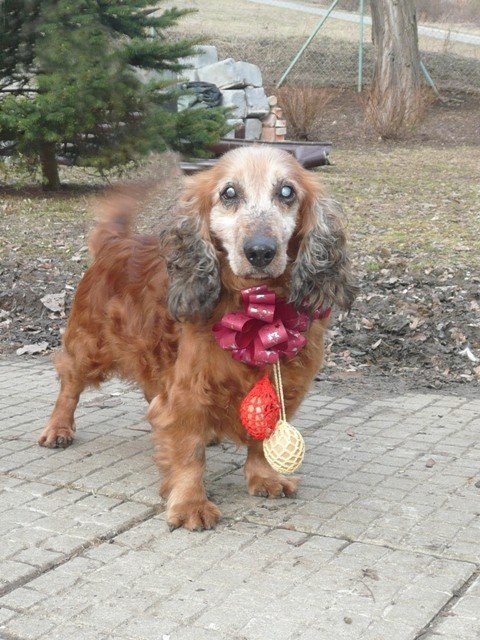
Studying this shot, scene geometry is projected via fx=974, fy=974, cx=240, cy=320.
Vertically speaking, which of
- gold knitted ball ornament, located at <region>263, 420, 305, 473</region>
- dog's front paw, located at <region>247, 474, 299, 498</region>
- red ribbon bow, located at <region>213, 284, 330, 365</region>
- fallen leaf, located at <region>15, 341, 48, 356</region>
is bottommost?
fallen leaf, located at <region>15, 341, 48, 356</region>

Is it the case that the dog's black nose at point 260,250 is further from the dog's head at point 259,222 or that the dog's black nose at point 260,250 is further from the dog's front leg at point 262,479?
the dog's front leg at point 262,479

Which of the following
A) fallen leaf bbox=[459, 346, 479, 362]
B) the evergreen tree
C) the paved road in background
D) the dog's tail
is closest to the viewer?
the dog's tail

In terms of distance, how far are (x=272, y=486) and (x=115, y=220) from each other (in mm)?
1673

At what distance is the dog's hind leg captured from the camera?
529cm

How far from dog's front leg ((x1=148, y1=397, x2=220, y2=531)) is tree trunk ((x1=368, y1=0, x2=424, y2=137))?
17680 millimetres

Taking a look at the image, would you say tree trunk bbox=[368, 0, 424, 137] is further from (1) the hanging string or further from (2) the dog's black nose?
(2) the dog's black nose

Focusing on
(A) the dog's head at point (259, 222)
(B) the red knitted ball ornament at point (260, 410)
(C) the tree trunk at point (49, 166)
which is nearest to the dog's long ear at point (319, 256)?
(A) the dog's head at point (259, 222)

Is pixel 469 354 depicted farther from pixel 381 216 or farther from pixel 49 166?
pixel 49 166

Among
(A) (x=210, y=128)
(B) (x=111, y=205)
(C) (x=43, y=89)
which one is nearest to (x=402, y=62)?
(A) (x=210, y=128)

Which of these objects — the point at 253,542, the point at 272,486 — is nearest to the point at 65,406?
the point at 272,486

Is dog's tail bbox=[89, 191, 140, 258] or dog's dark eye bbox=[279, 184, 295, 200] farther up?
dog's dark eye bbox=[279, 184, 295, 200]

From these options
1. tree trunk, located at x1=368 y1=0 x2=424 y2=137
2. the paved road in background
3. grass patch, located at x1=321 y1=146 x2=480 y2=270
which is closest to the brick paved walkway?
grass patch, located at x1=321 y1=146 x2=480 y2=270

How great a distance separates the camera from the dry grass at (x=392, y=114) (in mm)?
20031

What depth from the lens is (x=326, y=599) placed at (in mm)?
3445
